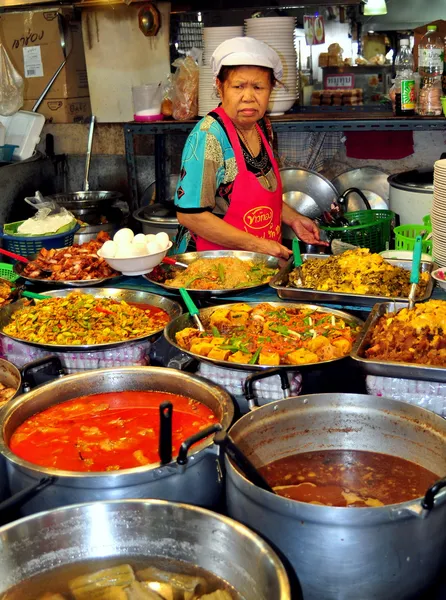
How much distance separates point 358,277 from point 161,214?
2.48 meters

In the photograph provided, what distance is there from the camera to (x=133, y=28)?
5.60 metres

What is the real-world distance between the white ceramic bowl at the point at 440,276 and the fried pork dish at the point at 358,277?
40 millimetres

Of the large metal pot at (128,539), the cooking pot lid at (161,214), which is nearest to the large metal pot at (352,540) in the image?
the large metal pot at (128,539)

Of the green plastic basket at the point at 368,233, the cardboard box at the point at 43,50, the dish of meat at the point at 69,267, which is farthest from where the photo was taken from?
the cardboard box at the point at 43,50

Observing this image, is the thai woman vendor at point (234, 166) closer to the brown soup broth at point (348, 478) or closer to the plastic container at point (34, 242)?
the plastic container at point (34, 242)

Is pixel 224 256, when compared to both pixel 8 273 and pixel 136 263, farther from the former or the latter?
pixel 8 273

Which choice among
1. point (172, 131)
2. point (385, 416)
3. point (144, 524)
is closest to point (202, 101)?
point (172, 131)

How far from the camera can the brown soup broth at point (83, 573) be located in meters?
1.30

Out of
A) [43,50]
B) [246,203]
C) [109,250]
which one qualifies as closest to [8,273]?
[109,250]

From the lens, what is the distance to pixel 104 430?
2021 millimetres

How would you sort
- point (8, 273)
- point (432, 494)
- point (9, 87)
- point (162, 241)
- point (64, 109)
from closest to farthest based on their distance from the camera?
point (432, 494) < point (162, 241) < point (8, 273) < point (9, 87) < point (64, 109)

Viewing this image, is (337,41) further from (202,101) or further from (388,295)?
(388,295)

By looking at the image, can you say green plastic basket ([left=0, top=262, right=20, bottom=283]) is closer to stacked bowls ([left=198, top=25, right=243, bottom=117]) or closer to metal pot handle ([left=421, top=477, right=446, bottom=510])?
stacked bowls ([left=198, top=25, right=243, bottom=117])

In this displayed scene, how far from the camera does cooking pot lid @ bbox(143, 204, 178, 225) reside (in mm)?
4779
